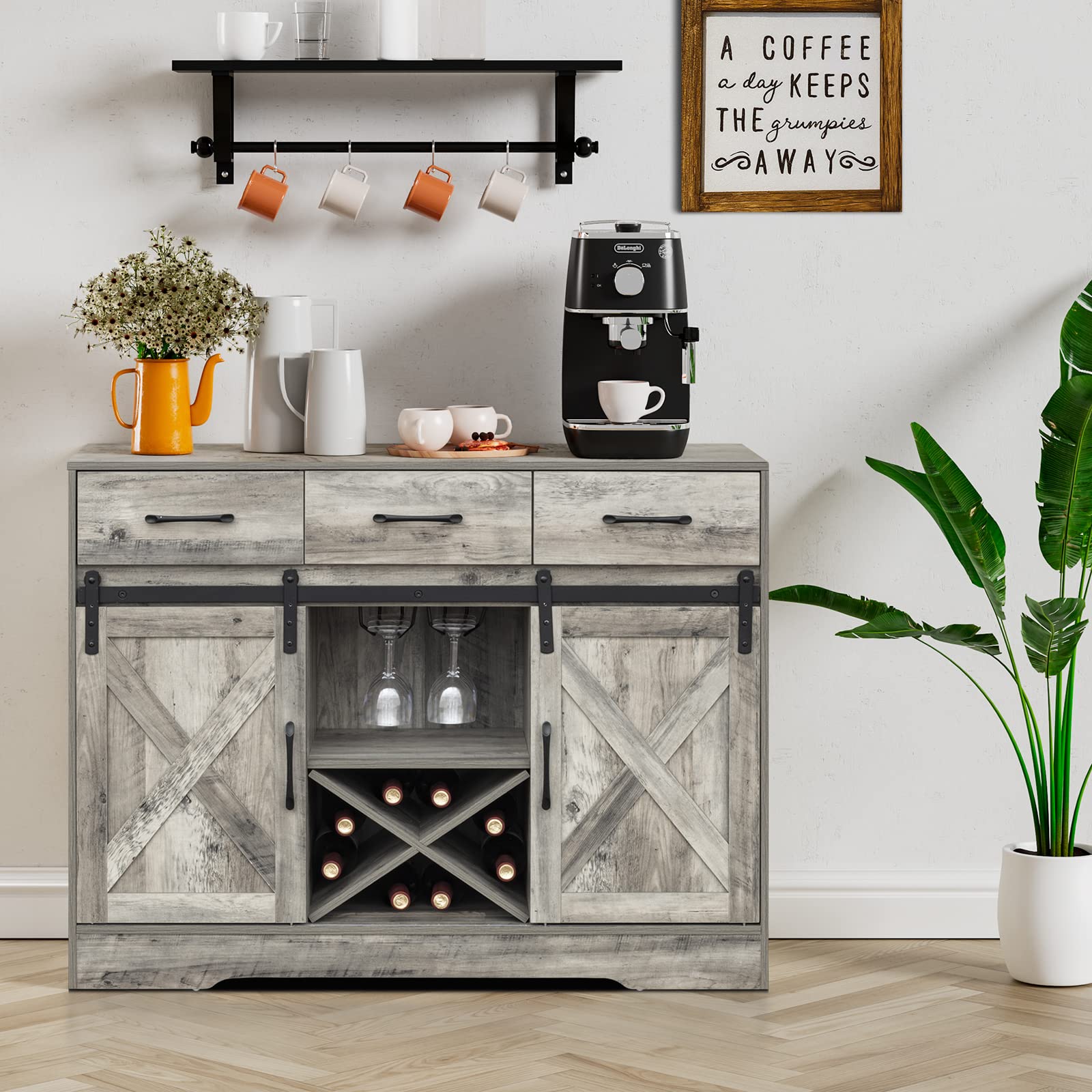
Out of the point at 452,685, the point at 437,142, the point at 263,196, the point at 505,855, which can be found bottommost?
the point at 505,855

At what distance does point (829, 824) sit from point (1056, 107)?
1.70 m

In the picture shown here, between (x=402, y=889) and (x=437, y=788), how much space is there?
0.22m

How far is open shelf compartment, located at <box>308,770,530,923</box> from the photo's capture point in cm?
280

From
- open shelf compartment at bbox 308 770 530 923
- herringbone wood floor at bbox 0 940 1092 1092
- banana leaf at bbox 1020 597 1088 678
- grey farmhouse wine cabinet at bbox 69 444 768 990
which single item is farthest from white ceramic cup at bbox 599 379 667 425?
herringbone wood floor at bbox 0 940 1092 1092

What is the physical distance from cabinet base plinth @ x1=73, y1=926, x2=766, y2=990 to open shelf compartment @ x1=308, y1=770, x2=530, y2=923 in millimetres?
56

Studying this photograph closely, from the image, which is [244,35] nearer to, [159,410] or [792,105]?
[159,410]

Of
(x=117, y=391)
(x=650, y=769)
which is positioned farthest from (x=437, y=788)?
(x=117, y=391)

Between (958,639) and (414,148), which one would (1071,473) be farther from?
(414,148)

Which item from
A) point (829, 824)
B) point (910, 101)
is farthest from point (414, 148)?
point (829, 824)

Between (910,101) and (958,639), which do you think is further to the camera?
(910,101)

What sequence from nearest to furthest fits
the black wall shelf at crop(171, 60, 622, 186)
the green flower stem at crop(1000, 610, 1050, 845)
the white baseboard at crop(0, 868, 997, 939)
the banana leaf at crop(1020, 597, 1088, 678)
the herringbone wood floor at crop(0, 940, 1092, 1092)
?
the herringbone wood floor at crop(0, 940, 1092, 1092) → the banana leaf at crop(1020, 597, 1088, 678) → the green flower stem at crop(1000, 610, 1050, 845) → the black wall shelf at crop(171, 60, 622, 186) → the white baseboard at crop(0, 868, 997, 939)

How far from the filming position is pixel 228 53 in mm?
2928

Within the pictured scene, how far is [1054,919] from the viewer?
282 cm

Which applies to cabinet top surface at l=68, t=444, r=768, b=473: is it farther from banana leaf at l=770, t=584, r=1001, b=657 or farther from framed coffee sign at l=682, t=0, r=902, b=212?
framed coffee sign at l=682, t=0, r=902, b=212
